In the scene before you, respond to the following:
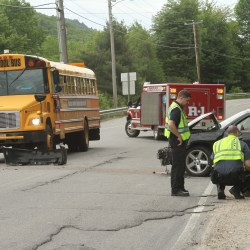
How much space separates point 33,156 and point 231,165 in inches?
263

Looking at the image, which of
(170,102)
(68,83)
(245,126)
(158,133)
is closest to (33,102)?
(68,83)

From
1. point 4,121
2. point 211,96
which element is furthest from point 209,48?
point 4,121

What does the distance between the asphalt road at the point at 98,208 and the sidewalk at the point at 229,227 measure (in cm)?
13

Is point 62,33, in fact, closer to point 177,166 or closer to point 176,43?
point 177,166

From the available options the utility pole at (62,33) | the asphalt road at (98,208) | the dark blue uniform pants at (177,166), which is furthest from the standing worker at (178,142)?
the utility pole at (62,33)

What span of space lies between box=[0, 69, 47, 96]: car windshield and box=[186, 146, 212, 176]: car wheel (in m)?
5.11

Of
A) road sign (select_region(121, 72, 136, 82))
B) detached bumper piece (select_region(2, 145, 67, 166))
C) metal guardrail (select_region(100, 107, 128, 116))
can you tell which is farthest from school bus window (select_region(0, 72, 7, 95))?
road sign (select_region(121, 72, 136, 82))

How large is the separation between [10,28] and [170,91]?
219 ft

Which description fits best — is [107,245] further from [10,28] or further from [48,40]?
[48,40]

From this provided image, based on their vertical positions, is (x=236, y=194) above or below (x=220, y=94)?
below

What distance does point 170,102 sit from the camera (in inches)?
843

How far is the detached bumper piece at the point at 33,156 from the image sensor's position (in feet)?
48.2

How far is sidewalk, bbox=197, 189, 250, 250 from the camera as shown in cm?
646

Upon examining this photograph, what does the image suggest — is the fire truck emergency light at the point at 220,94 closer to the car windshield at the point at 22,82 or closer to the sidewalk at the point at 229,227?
the car windshield at the point at 22,82
